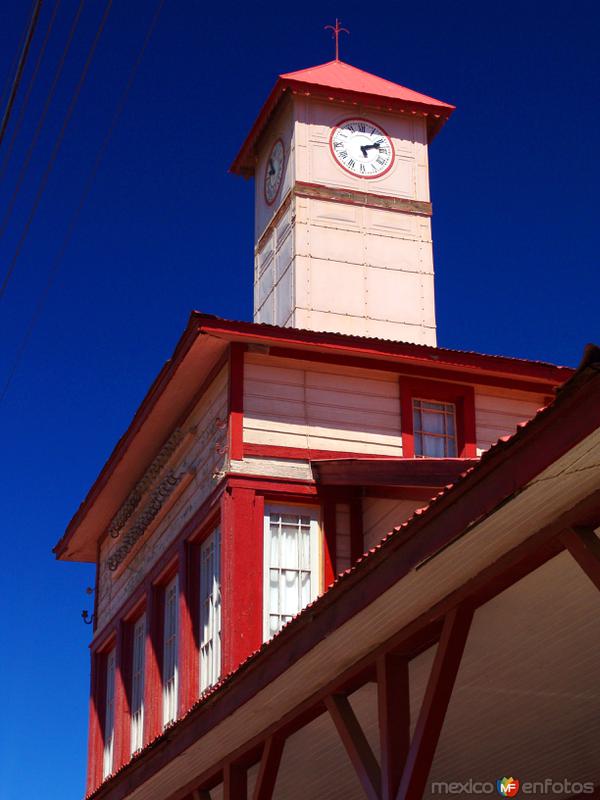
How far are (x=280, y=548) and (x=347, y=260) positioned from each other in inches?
255

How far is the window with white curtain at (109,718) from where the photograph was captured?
20.8 metres

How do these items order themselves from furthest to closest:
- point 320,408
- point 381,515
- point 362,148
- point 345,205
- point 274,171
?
point 274,171
point 362,148
point 345,205
point 320,408
point 381,515

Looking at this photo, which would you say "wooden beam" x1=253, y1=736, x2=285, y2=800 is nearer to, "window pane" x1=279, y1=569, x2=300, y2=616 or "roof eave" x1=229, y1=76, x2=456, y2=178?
"window pane" x1=279, y1=569, x2=300, y2=616

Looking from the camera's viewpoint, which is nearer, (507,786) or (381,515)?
(507,786)

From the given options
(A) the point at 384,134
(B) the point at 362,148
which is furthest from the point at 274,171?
(A) the point at 384,134

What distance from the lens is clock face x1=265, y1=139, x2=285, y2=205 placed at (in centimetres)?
2316

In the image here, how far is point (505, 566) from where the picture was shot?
790 centimetres

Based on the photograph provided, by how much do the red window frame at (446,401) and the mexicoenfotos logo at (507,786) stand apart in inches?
212

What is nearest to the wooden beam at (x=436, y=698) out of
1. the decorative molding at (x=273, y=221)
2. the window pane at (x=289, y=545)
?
the window pane at (x=289, y=545)

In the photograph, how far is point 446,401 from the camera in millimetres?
18016

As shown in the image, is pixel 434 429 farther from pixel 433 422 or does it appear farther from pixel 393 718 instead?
pixel 393 718

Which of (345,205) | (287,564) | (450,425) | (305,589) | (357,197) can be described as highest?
(357,197)

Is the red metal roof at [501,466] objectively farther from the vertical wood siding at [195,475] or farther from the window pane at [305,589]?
the vertical wood siding at [195,475]

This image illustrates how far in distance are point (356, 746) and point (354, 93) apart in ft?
52.4
